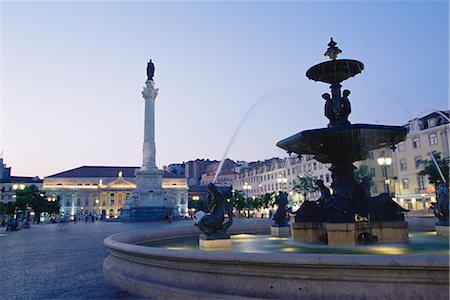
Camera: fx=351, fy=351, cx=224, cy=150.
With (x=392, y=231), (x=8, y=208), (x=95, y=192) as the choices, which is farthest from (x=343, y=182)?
(x=95, y=192)

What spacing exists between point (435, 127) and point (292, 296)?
52464 mm

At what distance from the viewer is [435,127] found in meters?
A: 49.1

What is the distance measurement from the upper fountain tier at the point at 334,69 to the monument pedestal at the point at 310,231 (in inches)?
183

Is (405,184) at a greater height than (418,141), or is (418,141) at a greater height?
(418,141)

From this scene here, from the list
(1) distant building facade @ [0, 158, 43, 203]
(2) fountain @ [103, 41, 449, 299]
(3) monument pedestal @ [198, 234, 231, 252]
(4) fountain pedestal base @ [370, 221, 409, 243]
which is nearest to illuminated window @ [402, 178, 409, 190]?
(2) fountain @ [103, 41, 449, 299]

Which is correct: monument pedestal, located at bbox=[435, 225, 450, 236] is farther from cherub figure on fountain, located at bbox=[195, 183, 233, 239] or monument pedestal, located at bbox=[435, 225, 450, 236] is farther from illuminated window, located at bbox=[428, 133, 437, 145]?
illuminated window, located at bbox=[428, 133, 437, 145]

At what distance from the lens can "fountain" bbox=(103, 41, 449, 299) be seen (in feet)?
16.1

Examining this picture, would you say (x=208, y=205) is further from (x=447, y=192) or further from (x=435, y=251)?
(x=447, y=192)

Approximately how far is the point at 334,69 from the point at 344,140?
255 centimetres

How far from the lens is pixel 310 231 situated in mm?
9875

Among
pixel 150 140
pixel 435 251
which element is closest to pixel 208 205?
pixel 435 251

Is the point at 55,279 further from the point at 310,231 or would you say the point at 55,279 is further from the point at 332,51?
the point at 332,51

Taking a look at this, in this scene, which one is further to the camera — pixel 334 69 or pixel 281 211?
pixel 281 211

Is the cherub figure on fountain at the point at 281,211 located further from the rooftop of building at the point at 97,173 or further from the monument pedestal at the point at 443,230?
the rooftop of building at the point at 97,173
